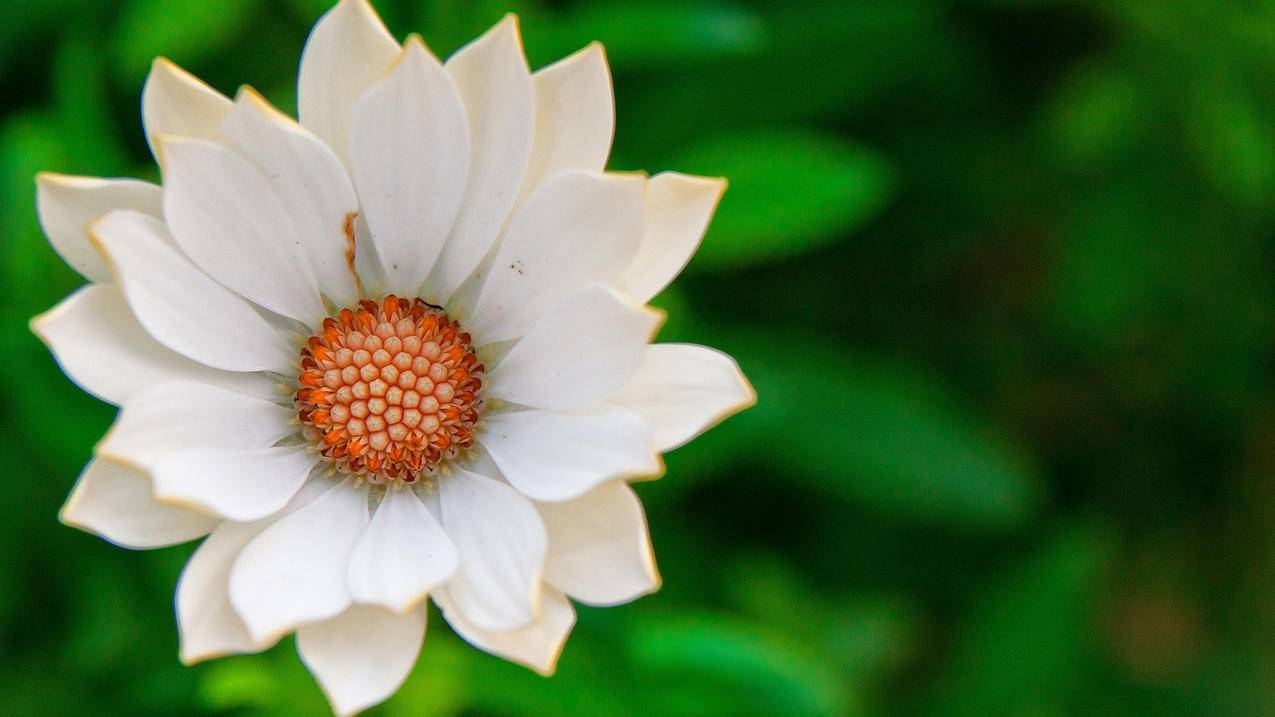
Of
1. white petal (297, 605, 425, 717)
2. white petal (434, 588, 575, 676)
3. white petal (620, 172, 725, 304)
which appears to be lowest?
white petal (297, 605, 425, 717)

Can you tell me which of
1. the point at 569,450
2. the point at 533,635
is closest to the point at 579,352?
the point at 569,450

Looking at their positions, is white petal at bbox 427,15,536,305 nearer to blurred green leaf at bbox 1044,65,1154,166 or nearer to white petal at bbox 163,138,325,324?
white petal at bbox 163,138,325,324

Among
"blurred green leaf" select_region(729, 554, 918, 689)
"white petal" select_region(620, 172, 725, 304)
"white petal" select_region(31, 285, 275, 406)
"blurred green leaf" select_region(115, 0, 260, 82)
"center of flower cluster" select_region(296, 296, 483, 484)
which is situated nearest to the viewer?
"white petal" select_region(31, 285, 275, 406)

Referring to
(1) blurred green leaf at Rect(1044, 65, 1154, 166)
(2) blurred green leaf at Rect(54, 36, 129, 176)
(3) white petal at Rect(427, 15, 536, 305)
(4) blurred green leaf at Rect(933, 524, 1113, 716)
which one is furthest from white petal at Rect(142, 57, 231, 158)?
(4) blurred green leaf at Rect(933, 524, 1113, 716)

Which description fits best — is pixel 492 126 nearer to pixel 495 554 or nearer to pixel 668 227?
pixel 668 227

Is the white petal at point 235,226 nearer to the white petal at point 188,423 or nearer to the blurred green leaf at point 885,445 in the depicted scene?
the white petal at point 188,423

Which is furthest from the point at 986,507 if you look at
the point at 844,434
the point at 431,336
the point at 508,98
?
the point at 508,98

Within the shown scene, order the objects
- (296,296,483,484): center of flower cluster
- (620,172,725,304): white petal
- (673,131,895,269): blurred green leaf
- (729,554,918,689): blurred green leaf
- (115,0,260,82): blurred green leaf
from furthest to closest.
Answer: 1. (729,554,918,689): blurred green leaf
2. (673,131,895,269): blurred green leaf
3. (115,0,260,82): blurred green leaf
4. (296,296,483,484): center of flower cluster
5. (620,172,725,304): white petal
